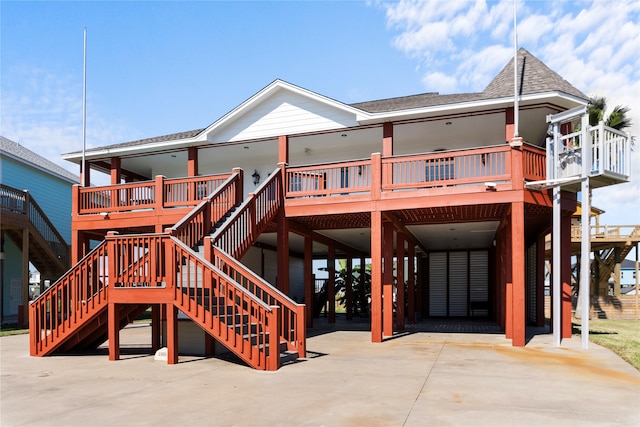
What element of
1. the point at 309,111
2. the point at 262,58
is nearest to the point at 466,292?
the point at 309,111

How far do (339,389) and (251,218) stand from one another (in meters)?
6.17

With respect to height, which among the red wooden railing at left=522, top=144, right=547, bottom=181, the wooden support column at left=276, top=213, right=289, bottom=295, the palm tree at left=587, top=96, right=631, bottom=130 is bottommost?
the wooden support column at left=276, top=213, right=289, bottom=295

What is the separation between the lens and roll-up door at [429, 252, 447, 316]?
2439 cm

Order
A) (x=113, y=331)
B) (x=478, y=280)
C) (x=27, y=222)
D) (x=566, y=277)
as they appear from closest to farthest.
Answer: (x=113, y=331) < (x=566, y=277) < (x=27, y=222) < (x=478, y=280)

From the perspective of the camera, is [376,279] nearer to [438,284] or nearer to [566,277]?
[566,277]

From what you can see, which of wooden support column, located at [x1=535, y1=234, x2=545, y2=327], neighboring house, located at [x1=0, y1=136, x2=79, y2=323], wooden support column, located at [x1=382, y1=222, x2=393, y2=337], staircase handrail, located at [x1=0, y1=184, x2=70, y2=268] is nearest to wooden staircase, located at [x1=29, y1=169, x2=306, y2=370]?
wooden support column, located at [x1=382, y1=222, x2=393, y2=337]

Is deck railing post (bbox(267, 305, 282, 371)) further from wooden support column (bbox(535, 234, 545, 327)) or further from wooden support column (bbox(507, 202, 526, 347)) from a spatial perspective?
wooden support column (bbox(535, 234, 545, 327))

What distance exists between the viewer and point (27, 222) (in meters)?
19.7

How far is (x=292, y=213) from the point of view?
14242mm

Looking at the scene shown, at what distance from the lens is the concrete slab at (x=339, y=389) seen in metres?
5.64

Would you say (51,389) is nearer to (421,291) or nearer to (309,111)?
(309,111)

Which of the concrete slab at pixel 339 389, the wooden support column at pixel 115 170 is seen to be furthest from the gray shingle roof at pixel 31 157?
the concrete slab at pixel 339 389

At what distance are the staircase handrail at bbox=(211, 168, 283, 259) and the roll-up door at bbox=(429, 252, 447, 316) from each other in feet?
41.6

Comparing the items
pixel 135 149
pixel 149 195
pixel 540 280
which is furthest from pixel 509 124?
pixel 135 149
